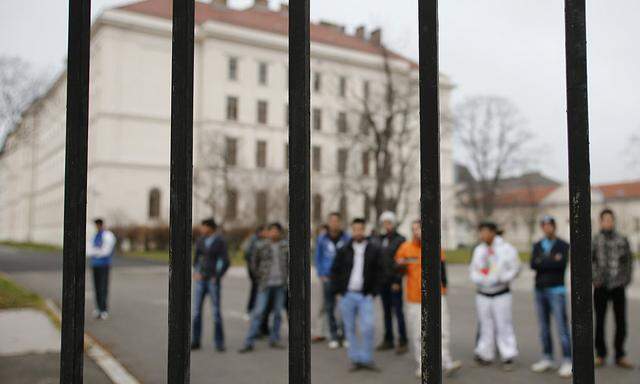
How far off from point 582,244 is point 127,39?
189 feet

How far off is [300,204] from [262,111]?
61.4 metres

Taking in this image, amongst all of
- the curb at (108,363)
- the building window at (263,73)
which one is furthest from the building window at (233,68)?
the curb at (108,363)

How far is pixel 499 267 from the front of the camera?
7969 mm

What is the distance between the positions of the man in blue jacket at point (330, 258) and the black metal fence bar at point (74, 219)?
25.5ft

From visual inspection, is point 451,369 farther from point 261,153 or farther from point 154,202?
point 261,153

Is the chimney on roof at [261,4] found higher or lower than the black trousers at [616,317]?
higher

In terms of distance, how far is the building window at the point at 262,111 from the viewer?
6188 cm

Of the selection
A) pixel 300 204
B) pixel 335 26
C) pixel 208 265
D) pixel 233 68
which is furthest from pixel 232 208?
pixel 300 204

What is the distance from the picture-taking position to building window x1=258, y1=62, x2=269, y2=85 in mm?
61406

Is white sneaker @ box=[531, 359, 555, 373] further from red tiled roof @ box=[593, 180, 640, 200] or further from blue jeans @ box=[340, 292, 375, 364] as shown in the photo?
red tiled roof @ box=[593, 180, 640, 200]

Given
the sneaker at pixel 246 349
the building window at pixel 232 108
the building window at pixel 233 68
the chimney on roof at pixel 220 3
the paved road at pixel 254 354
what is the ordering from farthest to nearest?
the chimney on roof at pixel 220 3 → the building window at pixel 232 108 → the building window at pixel 233 68 → the sneaker at pixel 246 349 → the paved road at pixel 254 354

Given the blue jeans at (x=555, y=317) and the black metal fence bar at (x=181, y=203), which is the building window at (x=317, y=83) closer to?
the blue jeans at (x=555, y=317)

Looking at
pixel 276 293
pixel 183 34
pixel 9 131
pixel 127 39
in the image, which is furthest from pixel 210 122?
pixel 183 34

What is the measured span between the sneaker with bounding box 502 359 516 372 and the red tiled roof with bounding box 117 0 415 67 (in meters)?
49.7
